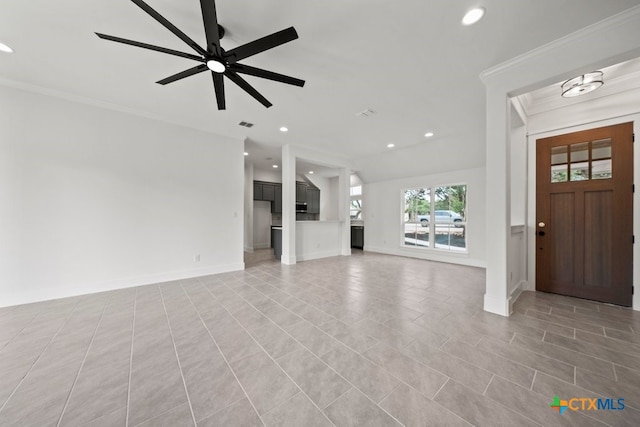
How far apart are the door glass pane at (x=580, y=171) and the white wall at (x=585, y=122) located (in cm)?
38

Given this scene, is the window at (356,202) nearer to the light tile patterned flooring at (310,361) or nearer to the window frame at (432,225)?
the window frame at (432,225)

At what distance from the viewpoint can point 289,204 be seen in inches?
197

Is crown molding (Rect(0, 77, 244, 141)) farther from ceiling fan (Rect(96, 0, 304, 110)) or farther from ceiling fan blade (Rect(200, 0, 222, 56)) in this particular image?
ceiling fan blade (Rect(200, 0, 222, 56))

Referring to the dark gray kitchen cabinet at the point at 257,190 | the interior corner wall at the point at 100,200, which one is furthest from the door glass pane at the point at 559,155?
the dark gray kitchen cabinet at the point at 257,190

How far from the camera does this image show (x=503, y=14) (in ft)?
5.71

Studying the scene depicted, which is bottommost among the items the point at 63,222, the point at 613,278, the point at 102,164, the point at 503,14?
the point at 613,278

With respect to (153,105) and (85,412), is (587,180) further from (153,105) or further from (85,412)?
(153,105)

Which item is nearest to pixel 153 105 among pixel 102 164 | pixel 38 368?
pixel 102 164

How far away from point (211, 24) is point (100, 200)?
3238mm

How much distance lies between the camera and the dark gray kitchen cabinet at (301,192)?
316 inches

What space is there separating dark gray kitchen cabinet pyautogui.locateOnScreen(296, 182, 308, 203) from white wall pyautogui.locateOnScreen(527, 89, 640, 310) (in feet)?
20.4

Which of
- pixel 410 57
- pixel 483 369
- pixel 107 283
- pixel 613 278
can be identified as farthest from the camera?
pixel 107 283

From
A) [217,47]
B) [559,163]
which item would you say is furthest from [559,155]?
[217,47]

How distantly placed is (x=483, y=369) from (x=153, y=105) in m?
5.01
